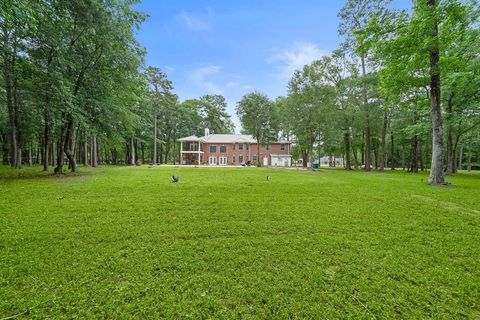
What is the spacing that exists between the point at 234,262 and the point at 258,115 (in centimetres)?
2668

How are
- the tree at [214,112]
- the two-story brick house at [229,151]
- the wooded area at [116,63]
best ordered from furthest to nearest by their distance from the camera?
1. the tree at [214,112]
2. the two-story brick house at [229,151]
3. the wooded area at [116,63]

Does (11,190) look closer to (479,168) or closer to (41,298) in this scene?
(41,298)

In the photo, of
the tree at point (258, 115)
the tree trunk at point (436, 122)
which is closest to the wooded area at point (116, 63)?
the tree trunk at point (436, 122)

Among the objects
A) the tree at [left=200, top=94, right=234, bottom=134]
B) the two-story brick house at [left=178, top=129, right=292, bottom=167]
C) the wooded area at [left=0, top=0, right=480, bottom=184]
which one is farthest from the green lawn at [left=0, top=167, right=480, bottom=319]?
the tree at [left=200, top=94, right=234, bottom=134]

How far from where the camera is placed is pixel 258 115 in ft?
91.7

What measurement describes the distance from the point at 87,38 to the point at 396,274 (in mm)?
14553

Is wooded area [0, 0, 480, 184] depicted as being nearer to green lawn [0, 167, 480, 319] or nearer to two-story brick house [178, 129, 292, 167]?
green lawn [0, 167, 480, 319]

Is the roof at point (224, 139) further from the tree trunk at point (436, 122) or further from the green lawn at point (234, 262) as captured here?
the green lawn at point (234, 262)

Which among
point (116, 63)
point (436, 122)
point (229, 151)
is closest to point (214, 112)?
point (229, 151)

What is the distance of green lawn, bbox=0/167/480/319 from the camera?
5.99ft

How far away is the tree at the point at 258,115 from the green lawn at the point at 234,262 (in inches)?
955

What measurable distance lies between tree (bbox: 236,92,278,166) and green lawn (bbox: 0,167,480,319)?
79.5 feet

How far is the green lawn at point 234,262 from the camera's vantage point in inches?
71.9

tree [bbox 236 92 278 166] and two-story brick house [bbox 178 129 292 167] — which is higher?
tree [bbox 236 92 278 166]
